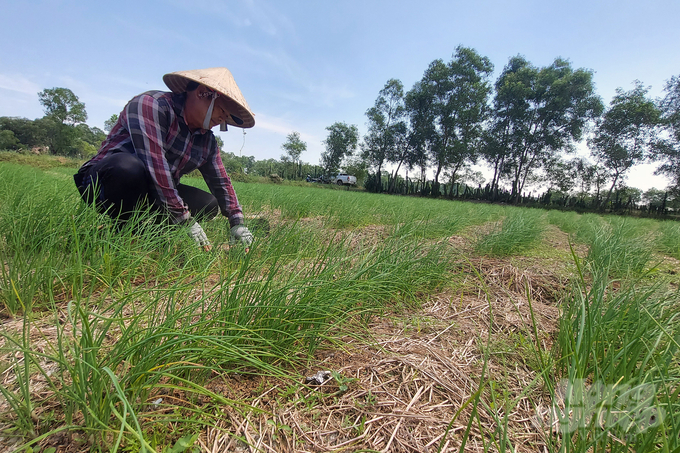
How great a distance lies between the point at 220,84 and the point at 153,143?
1.94 feet

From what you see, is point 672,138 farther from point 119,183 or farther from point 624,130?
point 119,183

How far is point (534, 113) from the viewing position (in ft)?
71.6

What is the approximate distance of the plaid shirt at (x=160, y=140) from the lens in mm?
1725

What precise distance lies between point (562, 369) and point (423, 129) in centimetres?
2795

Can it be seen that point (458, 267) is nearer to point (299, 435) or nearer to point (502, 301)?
point (502, 301)

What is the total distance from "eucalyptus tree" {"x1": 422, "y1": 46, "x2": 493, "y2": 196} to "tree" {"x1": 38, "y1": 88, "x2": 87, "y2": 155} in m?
50.7

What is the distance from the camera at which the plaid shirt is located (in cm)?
172

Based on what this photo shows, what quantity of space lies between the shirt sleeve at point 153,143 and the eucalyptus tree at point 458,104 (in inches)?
997

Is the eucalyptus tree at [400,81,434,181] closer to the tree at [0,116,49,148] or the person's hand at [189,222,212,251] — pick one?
the person's hand at [189,222,212,251]

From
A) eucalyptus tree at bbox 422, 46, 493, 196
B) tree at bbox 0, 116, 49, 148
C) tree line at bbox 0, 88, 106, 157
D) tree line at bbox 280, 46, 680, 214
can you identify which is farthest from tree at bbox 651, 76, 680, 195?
tree at bbox 0, 116, 49, 148

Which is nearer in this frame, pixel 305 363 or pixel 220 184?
pixel 305 363

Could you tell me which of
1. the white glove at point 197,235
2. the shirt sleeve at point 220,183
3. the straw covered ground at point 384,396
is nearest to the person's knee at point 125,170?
the white glove at point 197,235

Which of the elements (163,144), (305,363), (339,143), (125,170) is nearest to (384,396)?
(305,363)

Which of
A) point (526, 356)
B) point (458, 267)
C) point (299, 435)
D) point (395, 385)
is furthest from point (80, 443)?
point (458, 267)
